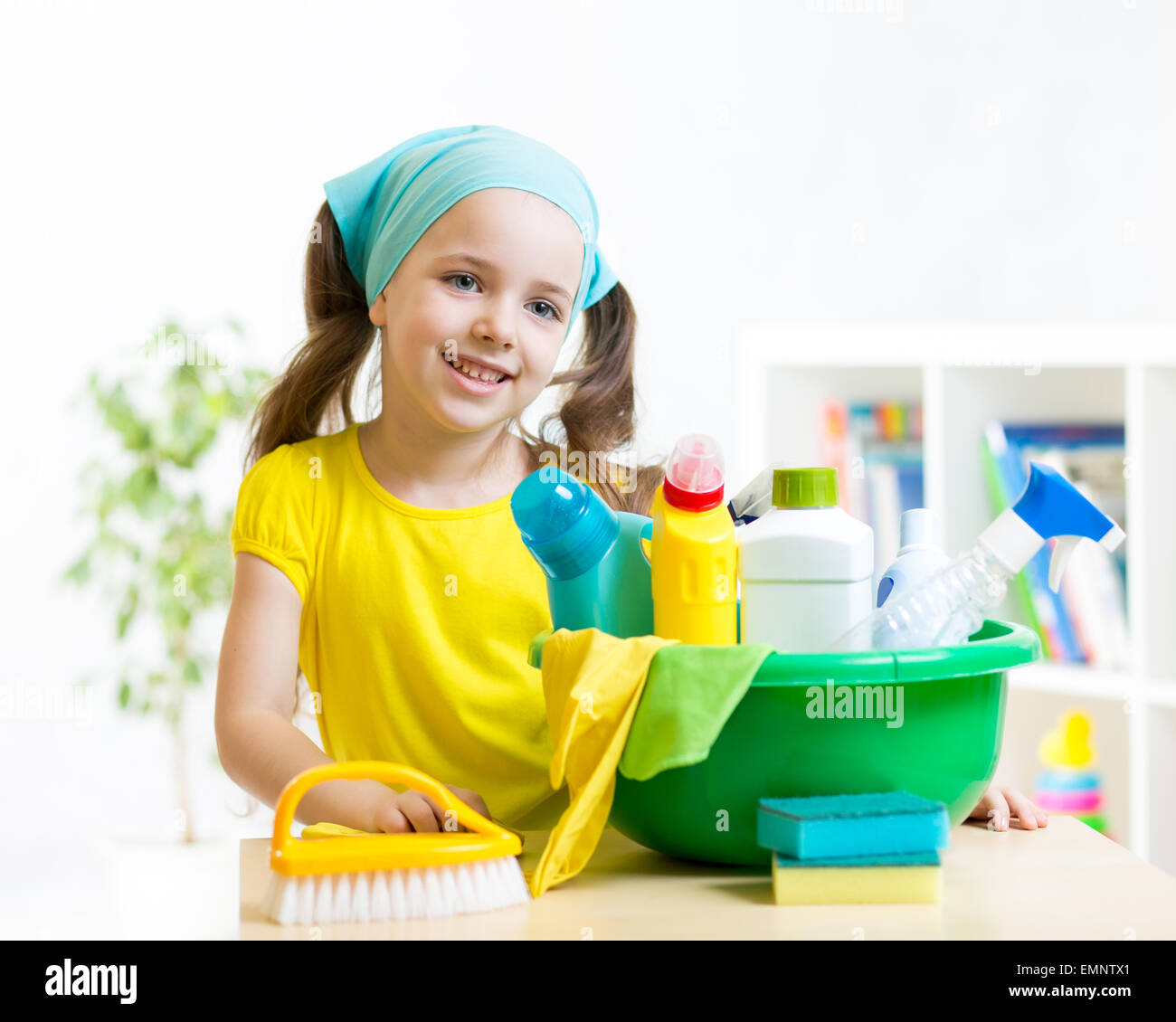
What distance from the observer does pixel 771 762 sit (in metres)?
0.57

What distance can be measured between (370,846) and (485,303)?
15.1 inches

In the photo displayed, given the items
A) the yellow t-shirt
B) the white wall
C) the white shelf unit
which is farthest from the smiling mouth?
the white wall

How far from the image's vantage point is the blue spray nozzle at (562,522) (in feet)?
1.94

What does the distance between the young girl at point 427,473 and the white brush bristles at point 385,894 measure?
186mm

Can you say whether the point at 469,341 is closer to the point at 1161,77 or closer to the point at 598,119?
the point at 598,119

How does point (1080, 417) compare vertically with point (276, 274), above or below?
below

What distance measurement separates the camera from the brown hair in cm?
96

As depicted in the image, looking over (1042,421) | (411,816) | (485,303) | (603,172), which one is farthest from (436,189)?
(603,172)

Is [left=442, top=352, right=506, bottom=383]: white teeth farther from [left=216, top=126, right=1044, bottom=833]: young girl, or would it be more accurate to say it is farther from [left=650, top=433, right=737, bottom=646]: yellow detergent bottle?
[left=650, top=433, right=737, bottom=646]: yellow detergent bottle

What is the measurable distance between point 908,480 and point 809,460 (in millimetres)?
176

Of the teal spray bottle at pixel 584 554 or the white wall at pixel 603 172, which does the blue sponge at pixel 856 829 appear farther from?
the white wall at pixel 603 172

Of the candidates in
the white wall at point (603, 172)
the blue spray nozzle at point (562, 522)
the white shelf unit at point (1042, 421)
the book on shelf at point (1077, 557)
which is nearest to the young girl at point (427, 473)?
the blue spray nozzle at point (562, 522)

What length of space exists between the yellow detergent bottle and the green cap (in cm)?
3

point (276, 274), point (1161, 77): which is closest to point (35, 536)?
point (276, 274)
